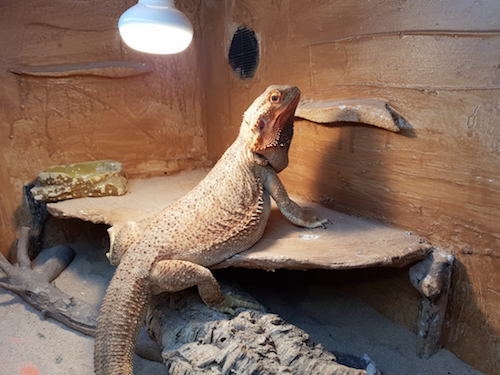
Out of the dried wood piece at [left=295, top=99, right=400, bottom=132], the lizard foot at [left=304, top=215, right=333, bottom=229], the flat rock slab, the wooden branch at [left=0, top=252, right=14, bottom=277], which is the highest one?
the dried wood piece at [left=295, top=99, right=400, bottom=132]

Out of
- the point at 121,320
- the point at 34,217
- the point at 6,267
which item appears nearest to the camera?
the point at 121,320

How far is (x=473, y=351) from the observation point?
1898 mm

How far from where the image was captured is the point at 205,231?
1930mm

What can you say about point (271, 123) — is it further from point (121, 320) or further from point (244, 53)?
point (244, 53)

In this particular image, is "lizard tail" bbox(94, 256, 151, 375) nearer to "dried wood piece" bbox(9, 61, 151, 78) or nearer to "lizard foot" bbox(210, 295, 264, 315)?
"lizard foot" bbox(210, 295, 264, 315)

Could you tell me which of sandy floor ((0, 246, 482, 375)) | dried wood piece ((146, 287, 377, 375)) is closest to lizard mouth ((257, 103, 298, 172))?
dried wood piece ((146, 287, 377, 375))

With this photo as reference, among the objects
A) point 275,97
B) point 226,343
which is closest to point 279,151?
point 275,97

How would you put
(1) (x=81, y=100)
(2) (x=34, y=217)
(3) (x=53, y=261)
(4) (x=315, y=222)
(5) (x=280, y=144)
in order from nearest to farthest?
(5) (x=280, y=144), (4) (x=315, y=222), (3) (x=53, y=261), (2) (x=34, y=217), (1) (x=81, y=100)

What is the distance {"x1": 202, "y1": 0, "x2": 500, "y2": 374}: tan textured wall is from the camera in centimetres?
169

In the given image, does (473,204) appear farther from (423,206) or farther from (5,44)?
(5,44)

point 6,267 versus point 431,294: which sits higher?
point 431,294

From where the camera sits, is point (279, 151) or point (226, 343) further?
point (279, 151)

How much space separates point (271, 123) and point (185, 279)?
904mm

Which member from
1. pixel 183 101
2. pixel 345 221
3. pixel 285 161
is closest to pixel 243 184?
pixel 285 161
